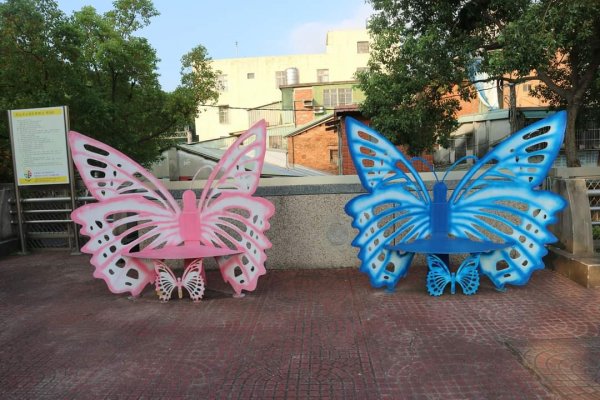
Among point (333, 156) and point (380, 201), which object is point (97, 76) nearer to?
point (380, 201)

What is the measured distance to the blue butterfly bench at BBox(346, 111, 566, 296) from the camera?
18.6 ft

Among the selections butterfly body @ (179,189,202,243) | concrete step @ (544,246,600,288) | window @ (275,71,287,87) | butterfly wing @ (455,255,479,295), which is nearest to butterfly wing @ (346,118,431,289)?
butterfly wing @ (455,255,479,295)

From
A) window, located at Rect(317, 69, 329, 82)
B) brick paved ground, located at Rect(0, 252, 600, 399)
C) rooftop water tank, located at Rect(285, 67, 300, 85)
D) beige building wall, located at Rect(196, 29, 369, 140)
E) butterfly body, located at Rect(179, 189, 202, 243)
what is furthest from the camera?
window, located at Rect(317, 69, 329, 82)

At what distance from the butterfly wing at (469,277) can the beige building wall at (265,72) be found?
38.7 m

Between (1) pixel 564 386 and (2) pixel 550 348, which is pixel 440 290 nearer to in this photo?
(2) pixel 550 348

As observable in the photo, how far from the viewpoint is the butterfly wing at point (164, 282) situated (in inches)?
230

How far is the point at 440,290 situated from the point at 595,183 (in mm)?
2954

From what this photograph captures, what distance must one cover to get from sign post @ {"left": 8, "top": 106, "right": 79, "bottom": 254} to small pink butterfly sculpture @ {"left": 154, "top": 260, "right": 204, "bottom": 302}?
4.16 meters

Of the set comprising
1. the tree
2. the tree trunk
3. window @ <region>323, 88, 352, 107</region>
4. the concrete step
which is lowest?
the concrete step

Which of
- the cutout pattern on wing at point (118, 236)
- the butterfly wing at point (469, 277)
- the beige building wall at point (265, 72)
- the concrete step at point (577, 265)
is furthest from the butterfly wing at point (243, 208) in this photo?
the beige building wall at point (265, 72)

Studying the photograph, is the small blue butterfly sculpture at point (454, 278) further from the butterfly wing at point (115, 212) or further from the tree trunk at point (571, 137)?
the tree trunk at point (571, 137)

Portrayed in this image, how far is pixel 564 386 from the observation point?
11.5ft

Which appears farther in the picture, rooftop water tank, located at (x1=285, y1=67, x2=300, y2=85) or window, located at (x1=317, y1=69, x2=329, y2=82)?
window, located at (x1=317, y1=69, x2=329, y2=82)

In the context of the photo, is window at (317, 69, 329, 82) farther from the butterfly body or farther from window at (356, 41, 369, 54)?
the butterfly body
